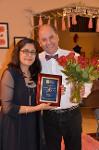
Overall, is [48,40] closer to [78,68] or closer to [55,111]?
[78,68]

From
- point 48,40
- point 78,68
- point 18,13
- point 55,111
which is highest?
point 18,13

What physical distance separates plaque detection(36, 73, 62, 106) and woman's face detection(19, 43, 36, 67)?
130 mm

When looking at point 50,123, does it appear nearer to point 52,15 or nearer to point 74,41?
point 52,15

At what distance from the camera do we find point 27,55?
6.88ft

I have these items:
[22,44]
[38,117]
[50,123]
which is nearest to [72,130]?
[50,123]

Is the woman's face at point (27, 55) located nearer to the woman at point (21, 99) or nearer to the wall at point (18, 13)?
the woman at point (21, 99)

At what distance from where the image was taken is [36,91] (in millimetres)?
2164

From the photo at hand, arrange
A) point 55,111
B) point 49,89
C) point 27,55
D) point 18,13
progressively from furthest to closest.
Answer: point 18,13 → point 55,111 → point 49,89 → point 27,55

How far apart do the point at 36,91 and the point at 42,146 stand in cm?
46

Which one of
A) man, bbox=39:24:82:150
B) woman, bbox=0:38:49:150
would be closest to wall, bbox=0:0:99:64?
man, bbox=39:24:82:150

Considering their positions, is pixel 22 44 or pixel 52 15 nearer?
pixel 22 44

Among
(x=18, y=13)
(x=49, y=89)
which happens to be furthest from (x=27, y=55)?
(x=18, y=13)

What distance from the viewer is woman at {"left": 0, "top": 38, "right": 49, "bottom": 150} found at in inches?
81.9

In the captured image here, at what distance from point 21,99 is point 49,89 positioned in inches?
9.2
